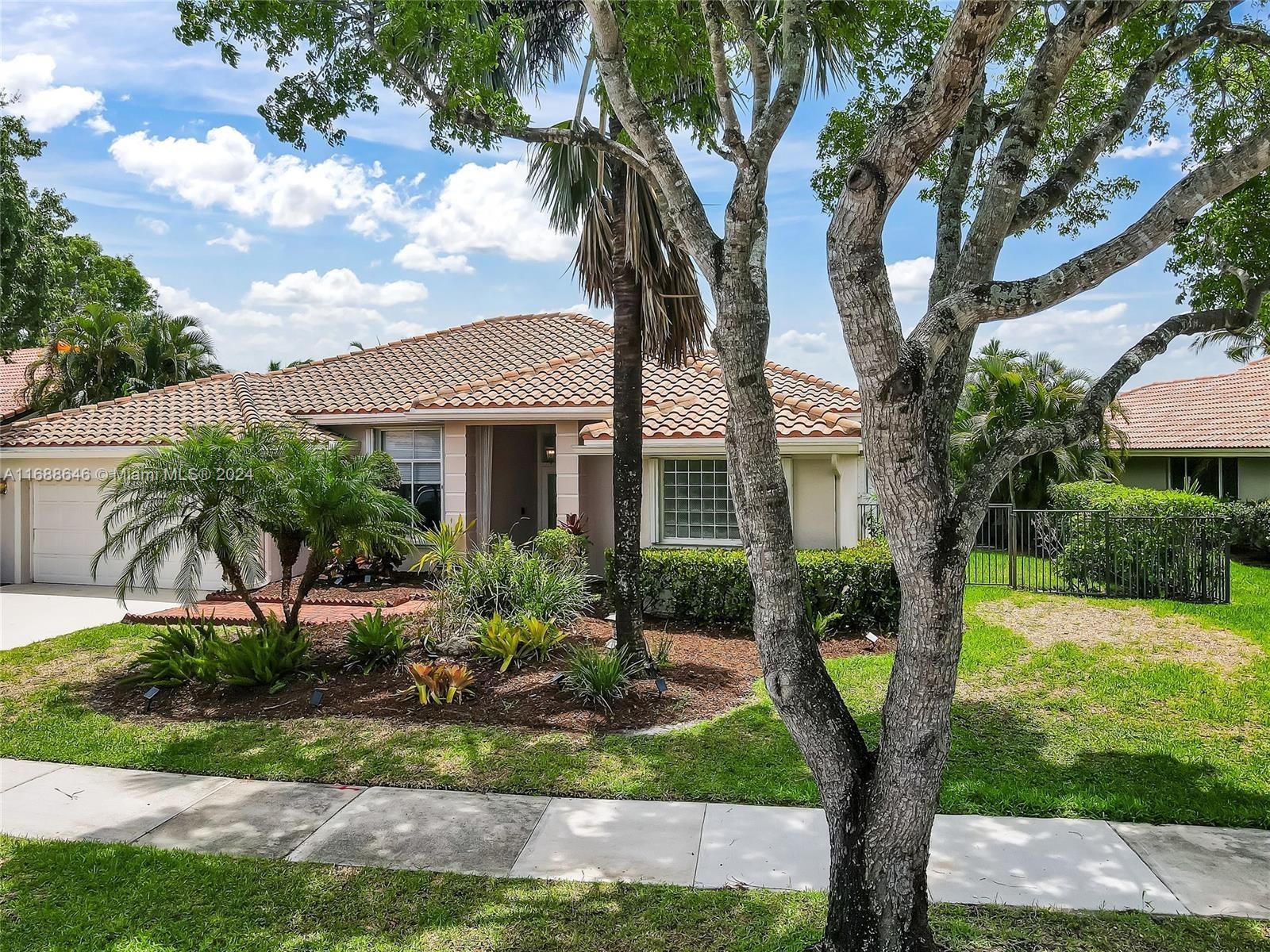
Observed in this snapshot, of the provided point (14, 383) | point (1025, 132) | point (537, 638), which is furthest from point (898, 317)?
point (14, 383)

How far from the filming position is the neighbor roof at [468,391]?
14898 mm

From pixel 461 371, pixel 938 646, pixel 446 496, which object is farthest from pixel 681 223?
pixel 461 371

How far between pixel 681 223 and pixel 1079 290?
2288mm

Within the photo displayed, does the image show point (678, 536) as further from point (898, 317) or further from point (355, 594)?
point (898, 317)

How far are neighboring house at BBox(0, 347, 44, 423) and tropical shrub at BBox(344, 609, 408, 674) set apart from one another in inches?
654

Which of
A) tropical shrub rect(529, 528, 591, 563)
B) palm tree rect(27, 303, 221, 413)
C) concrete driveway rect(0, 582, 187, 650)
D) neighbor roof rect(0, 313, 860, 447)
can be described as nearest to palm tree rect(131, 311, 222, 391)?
palm tree rect(27, 303, 221, 413)

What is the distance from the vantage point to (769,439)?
4809 millimetres

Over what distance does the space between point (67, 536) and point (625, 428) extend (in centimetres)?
1394

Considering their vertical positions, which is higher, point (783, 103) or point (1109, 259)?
point (783, 103)

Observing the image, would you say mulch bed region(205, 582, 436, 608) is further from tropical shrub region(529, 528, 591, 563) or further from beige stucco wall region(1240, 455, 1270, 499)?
beige stucco wall region(1240, 455, 1270, 499)

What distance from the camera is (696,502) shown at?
48.2ft

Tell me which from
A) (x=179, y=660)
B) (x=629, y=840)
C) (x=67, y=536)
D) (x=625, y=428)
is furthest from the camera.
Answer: (x=67, y=536)

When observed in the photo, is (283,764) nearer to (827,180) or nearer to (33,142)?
(827,180)

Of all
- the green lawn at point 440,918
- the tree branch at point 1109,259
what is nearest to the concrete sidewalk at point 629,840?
the green lawn at point 440,918
